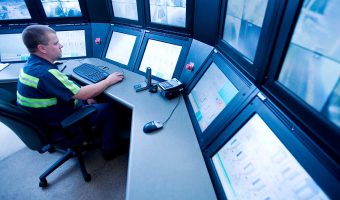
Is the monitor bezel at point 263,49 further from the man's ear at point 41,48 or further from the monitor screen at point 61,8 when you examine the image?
the monitor screen at point 61,8

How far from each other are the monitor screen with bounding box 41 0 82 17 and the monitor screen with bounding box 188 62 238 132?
1581 mm

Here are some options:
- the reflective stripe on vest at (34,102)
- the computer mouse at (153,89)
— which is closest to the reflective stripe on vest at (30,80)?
the reflective stripe on vest at (34,102)

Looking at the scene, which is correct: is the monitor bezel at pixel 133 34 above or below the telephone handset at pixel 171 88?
above

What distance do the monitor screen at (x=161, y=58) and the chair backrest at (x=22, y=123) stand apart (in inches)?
36.0

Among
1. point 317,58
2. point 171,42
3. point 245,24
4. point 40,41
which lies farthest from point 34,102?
point 317,58

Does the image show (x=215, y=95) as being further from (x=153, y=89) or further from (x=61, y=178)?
(x=61, y=178)

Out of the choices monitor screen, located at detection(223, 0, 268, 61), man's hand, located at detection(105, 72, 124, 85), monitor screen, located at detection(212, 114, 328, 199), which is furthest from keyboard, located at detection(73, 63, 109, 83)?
monitor screen, located at detection(212, 114, 328, 199)

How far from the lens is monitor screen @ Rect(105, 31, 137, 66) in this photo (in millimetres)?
1883

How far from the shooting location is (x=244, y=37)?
3.43ft

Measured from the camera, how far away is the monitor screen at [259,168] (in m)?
0.58

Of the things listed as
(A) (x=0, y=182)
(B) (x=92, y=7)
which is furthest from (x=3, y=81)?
(B) (x=92, y=7)

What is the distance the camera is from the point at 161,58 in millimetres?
1652

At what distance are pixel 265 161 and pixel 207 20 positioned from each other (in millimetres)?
987

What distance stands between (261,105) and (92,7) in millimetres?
1954
